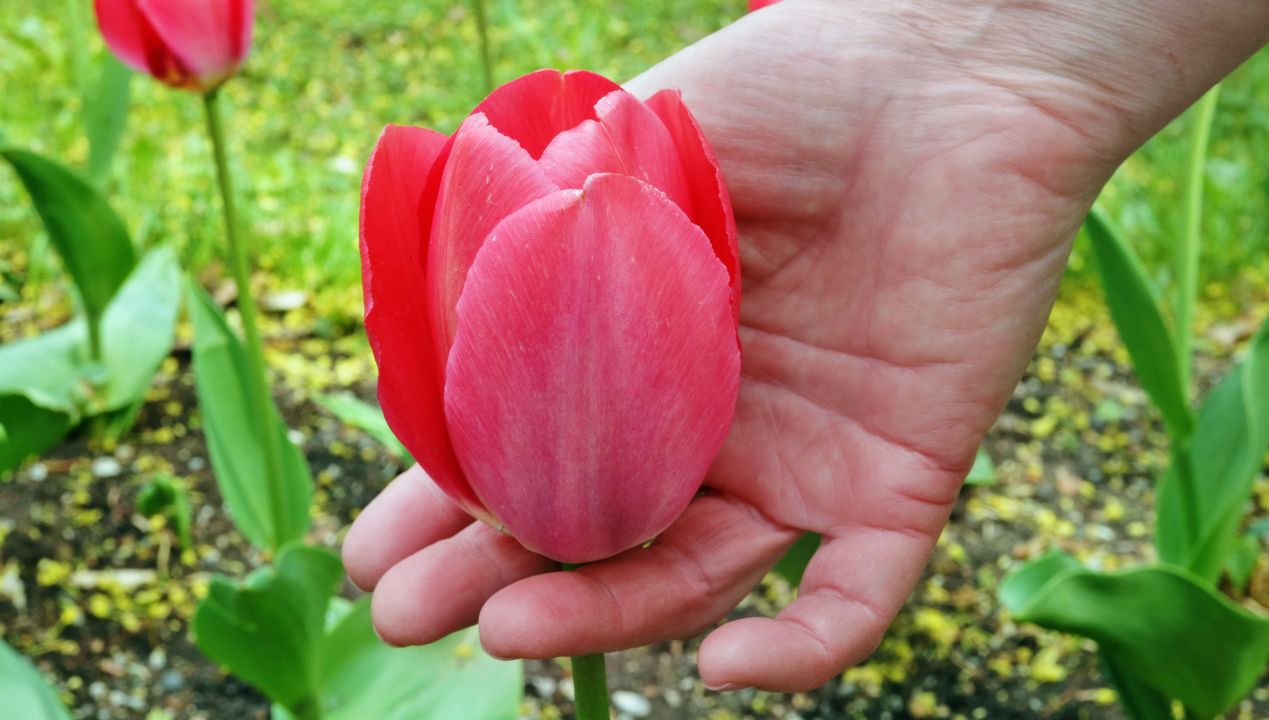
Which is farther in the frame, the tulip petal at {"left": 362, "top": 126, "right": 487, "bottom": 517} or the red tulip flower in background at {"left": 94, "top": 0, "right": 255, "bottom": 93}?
the red tulip flower in background at {"left": 94, "top": 0, "right": 255, "bottom": 93}

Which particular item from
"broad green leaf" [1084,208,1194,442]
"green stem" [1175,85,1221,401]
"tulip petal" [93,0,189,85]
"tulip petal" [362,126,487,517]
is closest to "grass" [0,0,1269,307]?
"tulip petal" [93,0,189,85]

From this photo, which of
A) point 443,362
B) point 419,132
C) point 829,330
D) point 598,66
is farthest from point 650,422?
point 598,66

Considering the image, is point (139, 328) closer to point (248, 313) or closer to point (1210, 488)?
point (248, 313)

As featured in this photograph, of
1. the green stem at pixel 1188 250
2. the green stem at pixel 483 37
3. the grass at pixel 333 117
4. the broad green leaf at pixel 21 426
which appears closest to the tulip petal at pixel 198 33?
the green stem at pixel 483 37

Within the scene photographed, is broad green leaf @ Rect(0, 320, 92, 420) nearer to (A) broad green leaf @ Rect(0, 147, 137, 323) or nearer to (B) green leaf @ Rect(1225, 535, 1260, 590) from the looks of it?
(A) broad green leaf @ Rect(0, 147, 137, 323)

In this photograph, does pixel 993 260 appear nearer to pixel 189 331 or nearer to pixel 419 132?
pixel 419 132

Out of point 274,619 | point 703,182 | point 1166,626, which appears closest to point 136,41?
point 274,619
